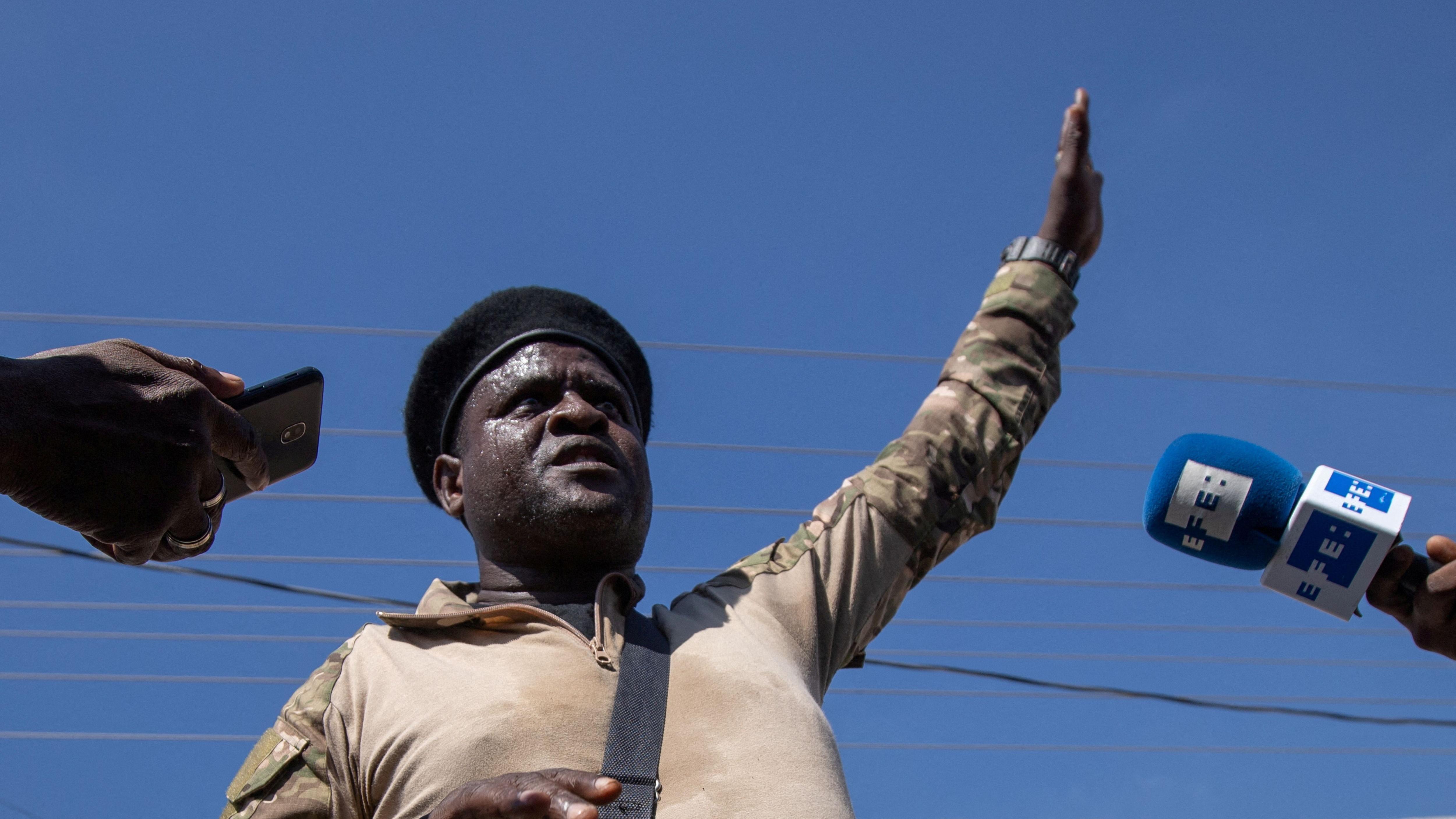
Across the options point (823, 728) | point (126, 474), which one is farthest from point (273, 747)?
point (823, 728)

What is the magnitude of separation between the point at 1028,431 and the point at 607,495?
4.31ft

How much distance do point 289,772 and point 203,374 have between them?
874 millimetres

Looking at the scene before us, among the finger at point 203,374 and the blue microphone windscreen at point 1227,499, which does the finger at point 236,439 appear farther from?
the blue microphone windscreen at point 1227,499

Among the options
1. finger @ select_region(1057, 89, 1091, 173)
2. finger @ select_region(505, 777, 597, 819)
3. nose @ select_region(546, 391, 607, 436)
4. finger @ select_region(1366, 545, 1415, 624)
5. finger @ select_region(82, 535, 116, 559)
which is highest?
finger @ select_region(1057, 89, 1091, 173)

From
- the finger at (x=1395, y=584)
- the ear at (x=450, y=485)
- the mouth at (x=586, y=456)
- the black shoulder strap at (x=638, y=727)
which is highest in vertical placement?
the finger at (x=1395, y=584)

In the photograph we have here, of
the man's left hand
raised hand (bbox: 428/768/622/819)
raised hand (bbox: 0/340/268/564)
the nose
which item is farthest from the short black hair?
the man's left hand

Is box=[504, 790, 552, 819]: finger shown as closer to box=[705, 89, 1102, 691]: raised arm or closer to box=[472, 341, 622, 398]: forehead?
box=[705, 89, 1102, 691]: raised arm

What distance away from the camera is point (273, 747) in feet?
8.65

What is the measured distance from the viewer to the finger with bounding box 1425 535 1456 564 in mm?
2508

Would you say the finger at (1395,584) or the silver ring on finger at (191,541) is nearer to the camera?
the silver ring on finger at (191,541)

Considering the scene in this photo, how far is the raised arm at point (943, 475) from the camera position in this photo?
3.20m

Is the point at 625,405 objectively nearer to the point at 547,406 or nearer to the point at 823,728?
the point at 547,406

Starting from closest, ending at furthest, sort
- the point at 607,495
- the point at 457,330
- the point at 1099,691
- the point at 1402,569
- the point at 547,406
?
the point at 1402,569 → the point at 607,495 → the point at 547,406 → the point at 457,330 → the point at 1099,691

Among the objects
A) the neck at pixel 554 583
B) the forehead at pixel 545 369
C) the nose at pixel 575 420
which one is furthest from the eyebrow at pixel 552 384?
the neck at pixel 554 583
